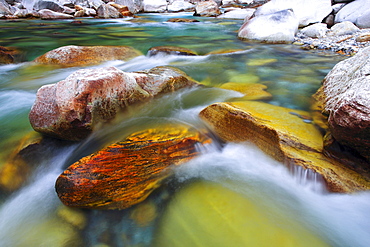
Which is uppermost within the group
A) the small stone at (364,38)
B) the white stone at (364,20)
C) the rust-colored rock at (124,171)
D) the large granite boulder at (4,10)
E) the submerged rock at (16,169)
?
the white stone at (364,20)

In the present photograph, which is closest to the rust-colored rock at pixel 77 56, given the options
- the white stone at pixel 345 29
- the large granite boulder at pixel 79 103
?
the large granite boulder at pixel 79 103

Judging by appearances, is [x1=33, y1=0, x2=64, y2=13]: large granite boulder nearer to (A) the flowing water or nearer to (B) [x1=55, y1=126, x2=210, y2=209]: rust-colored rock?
(A) the flowing water

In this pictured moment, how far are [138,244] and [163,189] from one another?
2.11ft

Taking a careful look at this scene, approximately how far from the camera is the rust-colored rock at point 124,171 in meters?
2.29

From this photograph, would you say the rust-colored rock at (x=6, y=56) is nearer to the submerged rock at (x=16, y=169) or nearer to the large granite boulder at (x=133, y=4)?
the submerged rock at (x=16, y=169)

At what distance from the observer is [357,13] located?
10.2 meters

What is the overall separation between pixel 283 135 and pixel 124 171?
6.34 ft

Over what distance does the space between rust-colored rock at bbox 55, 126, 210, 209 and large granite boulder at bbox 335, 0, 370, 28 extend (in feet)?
36.7

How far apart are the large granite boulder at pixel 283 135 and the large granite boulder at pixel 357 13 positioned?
30.8 ft

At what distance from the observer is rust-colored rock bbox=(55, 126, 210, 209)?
2291 mm

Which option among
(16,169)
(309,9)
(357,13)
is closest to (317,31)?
(309,9)

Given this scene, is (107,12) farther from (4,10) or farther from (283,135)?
(283,135)

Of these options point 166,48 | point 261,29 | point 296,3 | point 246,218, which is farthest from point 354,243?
point 296,3

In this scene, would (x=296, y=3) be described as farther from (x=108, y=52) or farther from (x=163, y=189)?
(x=163, y=189)
